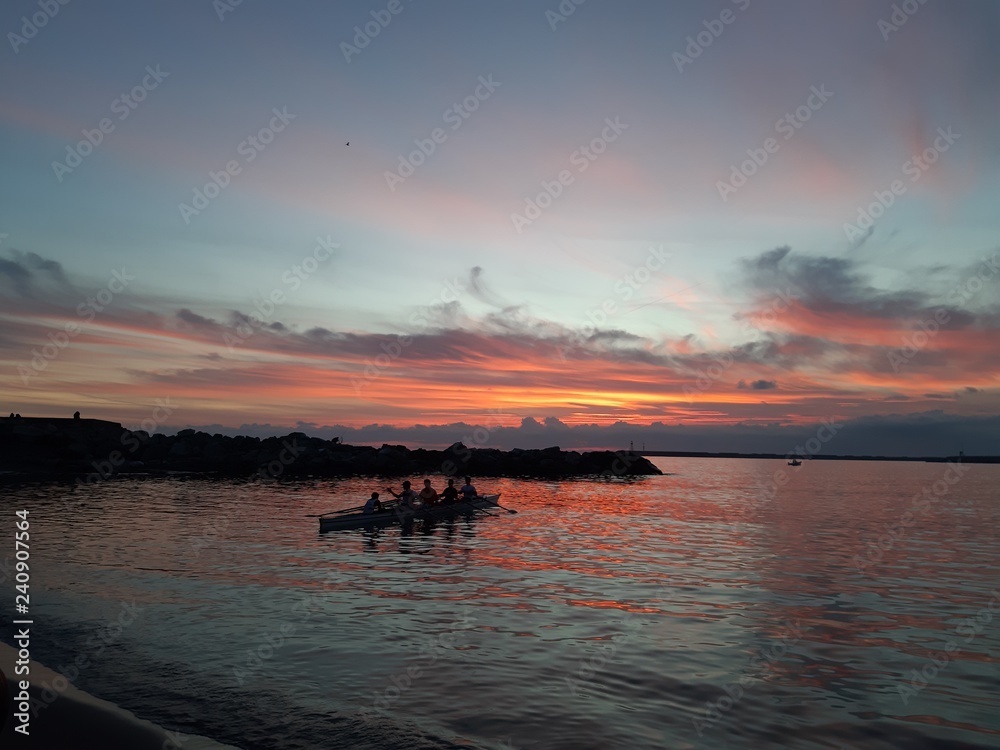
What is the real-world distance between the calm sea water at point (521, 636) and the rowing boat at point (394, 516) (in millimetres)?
1268

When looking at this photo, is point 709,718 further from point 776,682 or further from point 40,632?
point 40,632

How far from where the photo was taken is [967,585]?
1022 inches

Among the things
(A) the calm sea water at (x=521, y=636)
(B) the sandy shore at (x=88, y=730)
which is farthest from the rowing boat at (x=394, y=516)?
(B) the sandy shore at (x=88, y=730)

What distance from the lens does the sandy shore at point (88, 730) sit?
9297mm

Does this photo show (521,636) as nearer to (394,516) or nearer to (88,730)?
(88,730)

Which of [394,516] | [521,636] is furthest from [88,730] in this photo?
[394,516]

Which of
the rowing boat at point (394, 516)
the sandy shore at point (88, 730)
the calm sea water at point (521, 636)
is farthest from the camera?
the rowing boat at point (394, 516)

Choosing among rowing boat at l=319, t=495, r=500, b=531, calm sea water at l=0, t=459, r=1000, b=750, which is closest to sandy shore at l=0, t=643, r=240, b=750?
calm sea water at l=0, t=459, r=1000, b=750

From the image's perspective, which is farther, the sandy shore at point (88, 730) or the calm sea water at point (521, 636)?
the calm sea water at point (521, 636)

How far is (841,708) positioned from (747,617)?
6.93 m

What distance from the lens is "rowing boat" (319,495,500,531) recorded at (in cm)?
3684

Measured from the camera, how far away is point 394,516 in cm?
3928

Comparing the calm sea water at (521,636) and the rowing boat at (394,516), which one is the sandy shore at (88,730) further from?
the rowing boat at (394,516)

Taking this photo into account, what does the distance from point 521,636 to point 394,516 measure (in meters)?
23.5
